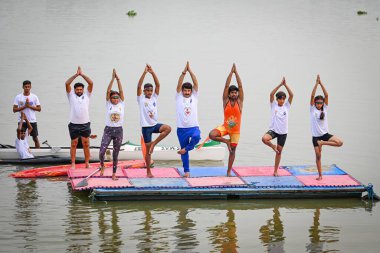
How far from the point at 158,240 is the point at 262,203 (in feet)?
11.4

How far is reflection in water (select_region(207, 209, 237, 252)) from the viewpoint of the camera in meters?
15.5

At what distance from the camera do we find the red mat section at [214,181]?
18438 millimetres

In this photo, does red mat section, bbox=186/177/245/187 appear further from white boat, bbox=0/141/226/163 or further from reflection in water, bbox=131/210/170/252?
white boat, bbox=0/141/226/163

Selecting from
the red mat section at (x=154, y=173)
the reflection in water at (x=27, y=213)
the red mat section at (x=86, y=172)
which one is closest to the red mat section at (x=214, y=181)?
the red mat section at (x=154, y=173)

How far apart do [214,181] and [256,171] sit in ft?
4.93

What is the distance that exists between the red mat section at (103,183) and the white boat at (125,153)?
3.16m

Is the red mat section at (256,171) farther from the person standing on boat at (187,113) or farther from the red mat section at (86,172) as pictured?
the red mat section at (86,172)

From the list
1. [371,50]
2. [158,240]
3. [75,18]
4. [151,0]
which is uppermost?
[151,0]

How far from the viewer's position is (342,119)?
29766mm

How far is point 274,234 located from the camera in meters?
16.4

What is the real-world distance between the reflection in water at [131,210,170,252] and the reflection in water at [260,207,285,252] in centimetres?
199

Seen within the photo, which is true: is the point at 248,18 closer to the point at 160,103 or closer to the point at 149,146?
the point at 160,103

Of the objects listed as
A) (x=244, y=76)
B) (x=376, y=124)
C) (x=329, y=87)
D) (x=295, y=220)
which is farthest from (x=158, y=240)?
(x=244, y=76)

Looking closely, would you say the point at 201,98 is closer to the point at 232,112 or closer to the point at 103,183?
the point at 232,112
